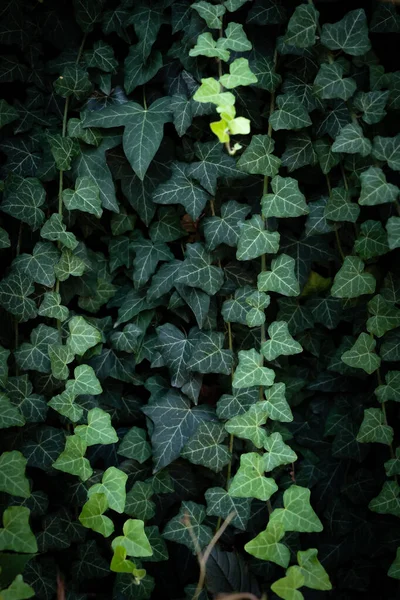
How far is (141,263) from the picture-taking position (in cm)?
178

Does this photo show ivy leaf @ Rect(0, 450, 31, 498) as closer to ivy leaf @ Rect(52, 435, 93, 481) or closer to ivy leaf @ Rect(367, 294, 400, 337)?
ivy leaf @ Rect(52, 435, 93, 481)

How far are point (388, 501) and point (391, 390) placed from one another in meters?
0.28

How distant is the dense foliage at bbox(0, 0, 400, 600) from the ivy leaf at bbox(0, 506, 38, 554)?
0.07 metres

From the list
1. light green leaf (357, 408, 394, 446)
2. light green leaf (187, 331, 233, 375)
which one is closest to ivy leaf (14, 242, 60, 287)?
light green leaf (187, 331, 233, 375)

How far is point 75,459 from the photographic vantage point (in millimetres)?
1658

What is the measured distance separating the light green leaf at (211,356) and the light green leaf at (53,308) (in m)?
0.35

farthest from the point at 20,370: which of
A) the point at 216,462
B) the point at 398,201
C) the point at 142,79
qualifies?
the point at 398,201

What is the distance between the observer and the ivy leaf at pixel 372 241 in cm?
164

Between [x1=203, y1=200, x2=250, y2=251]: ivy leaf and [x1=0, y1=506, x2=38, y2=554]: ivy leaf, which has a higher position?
[x1=203, y1=200, x2=250, y2=251]: ivy leaf

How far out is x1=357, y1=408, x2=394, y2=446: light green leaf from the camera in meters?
1.69

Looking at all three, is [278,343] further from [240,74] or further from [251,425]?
[240,74]

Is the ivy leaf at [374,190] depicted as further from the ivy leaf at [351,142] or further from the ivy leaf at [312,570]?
the ivy leaf at [312,570]

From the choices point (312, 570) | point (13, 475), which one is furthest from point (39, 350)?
point (312, 570)

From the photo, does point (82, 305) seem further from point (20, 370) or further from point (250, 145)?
point (250, 145)
